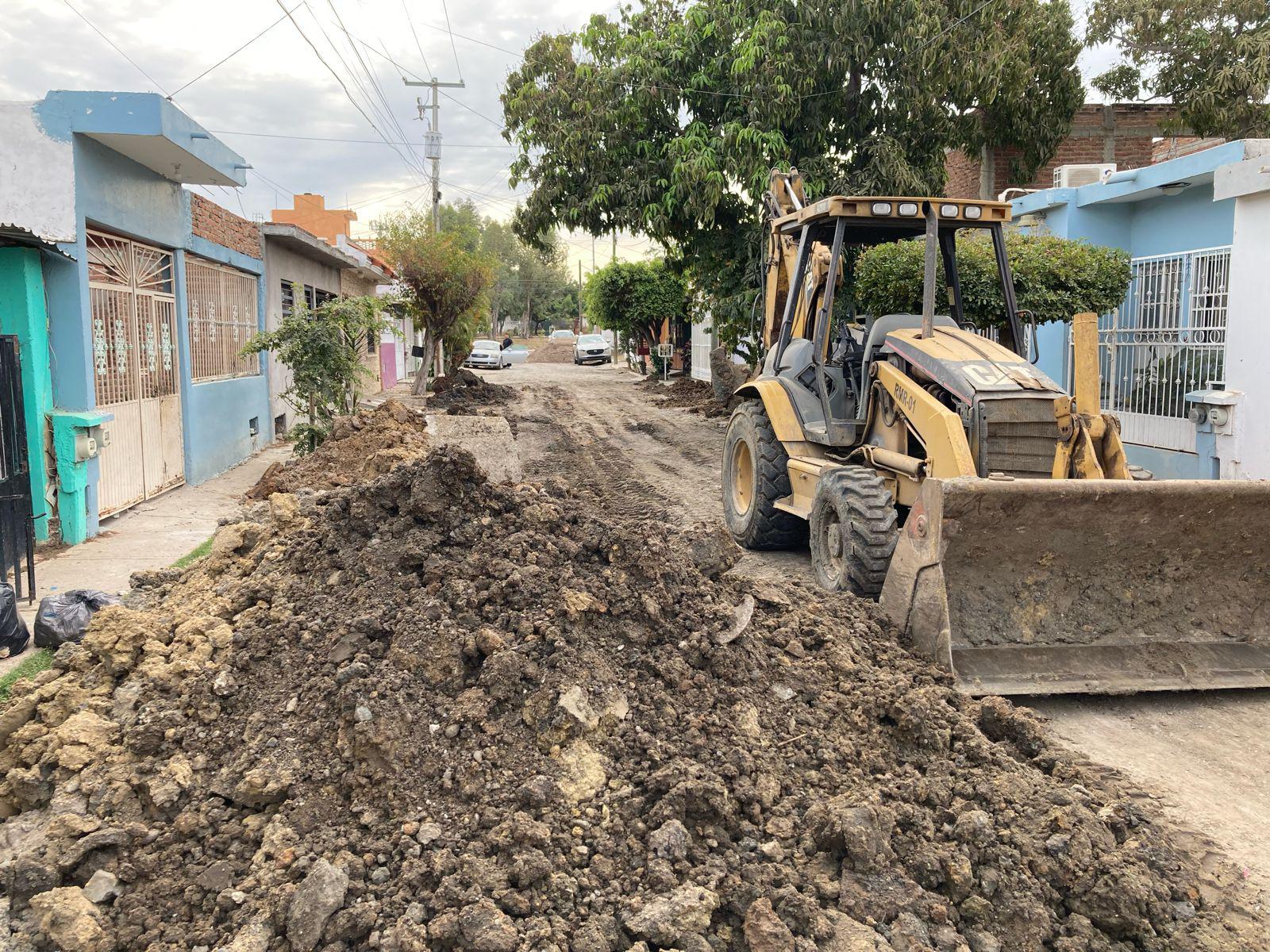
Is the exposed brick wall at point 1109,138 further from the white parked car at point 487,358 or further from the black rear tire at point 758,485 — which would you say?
the white parked car at point 487,358

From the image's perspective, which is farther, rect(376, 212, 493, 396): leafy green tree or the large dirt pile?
rect(376, 212, 493, 396): leafy green tree

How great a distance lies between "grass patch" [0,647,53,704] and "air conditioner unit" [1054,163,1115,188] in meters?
13.1

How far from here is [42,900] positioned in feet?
10.2

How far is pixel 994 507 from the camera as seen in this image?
16.2 ft

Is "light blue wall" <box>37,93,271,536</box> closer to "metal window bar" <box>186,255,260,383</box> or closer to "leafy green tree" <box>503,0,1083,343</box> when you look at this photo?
"metal window bar" <box>186,255,260,383</box>

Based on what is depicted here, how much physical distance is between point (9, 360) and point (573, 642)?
499 cm

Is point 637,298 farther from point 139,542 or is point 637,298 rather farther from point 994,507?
point 994,507

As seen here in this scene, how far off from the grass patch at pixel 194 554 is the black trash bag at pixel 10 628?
1625 millimetres

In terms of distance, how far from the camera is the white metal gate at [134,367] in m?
9.33

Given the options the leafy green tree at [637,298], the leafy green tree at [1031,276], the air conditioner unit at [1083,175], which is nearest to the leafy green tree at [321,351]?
the leafy green tree at [1031,276]

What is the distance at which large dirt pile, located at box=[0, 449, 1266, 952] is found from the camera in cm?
305

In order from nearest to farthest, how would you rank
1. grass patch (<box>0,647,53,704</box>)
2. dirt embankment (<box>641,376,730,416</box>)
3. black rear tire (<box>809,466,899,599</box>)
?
1. grass patch (<box>0,647,53,704</box>)
2. black rear tire (<box>809,466,899,599</box>)
3. dirt embankment (<box>641,376,730,416</box>)

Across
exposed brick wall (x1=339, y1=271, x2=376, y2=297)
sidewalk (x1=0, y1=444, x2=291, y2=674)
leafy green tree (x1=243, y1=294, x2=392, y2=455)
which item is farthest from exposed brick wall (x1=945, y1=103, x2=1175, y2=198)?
sidewalk (x1=0, y1=444, x2=291, y2=674)

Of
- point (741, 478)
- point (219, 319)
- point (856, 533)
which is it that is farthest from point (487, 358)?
point (856, 533)
